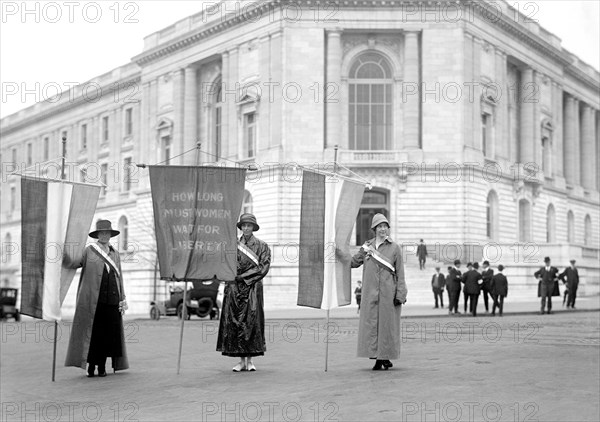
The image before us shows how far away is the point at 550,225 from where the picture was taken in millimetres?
60406

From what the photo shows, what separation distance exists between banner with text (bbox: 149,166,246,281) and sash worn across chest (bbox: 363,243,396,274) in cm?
175

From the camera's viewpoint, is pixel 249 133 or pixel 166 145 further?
pixel 166 145

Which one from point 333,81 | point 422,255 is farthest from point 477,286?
point 333,81

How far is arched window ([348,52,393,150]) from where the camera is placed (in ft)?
170

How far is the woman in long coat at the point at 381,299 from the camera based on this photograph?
12070 mm

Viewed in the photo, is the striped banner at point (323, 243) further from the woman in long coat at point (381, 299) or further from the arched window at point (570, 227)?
the arched window at point (570, 227)

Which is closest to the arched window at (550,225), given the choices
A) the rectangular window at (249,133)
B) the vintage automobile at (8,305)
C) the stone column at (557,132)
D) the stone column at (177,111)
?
the stone column at (557,132)

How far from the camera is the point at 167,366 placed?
44.1ft

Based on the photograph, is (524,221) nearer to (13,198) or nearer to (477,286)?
(477,286)

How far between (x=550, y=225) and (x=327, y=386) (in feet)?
171

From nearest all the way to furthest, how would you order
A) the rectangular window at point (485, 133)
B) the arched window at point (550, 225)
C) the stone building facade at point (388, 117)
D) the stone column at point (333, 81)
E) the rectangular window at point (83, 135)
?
the stone building facade at point (388, 117) → the stone column at point (333, 81) → the rectangular window at point (485, 133) → the arched window at point (550, 225) → the rectangular window at point (83, 135)

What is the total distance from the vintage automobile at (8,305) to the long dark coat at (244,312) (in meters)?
35.1

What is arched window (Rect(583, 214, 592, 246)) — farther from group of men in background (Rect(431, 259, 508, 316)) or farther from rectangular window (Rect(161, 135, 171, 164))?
group of men in background (Rect(431, 259, 508, 316))

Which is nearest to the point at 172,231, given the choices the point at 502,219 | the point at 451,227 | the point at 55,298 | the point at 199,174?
the point at 199,174
